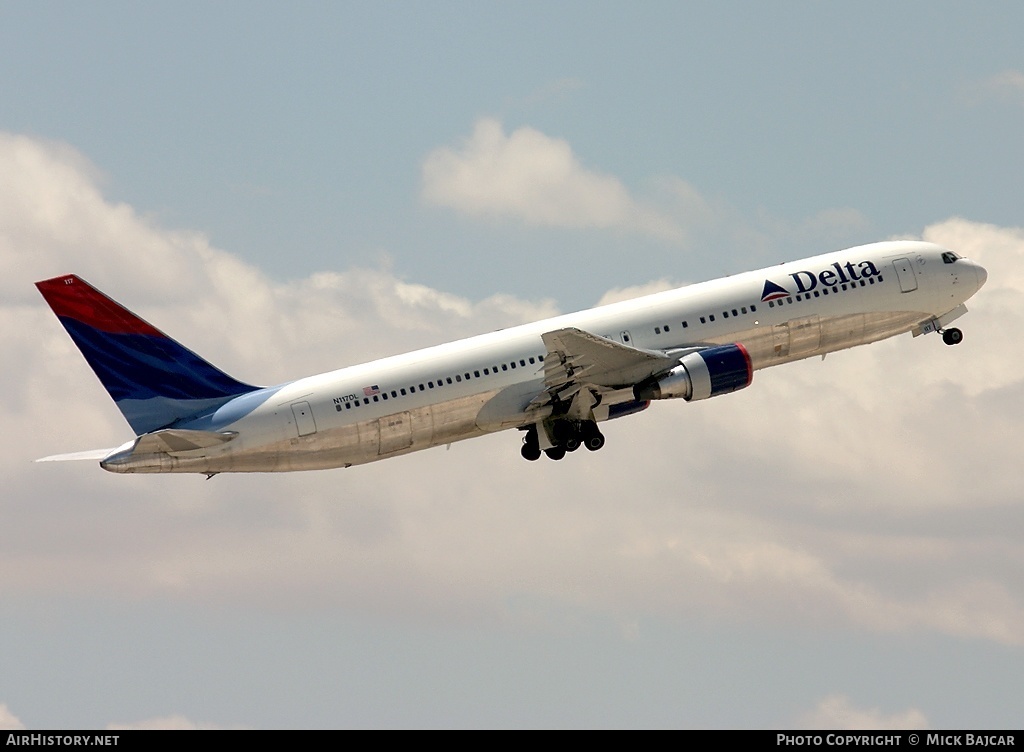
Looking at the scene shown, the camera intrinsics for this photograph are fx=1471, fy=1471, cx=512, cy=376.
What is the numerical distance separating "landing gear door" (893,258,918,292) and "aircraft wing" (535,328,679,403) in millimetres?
12099

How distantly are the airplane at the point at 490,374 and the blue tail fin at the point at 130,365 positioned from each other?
6cm

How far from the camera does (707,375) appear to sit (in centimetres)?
6078

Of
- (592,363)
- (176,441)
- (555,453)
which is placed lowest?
(176,441)

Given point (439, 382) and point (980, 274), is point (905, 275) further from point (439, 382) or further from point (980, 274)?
point (439, 382)

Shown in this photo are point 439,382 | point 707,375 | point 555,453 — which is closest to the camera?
point 439,382

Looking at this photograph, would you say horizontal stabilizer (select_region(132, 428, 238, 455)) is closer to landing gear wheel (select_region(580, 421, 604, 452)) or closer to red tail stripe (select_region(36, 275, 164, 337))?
red tail stripe (select_region(36, 275, 164, 337))

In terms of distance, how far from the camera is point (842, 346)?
216 ft

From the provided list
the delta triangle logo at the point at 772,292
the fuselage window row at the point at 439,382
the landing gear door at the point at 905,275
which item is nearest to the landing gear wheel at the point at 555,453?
the fuselage window row at the point at 439,382

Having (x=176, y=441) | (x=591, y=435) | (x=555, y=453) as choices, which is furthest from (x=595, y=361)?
(x=176, y=441)

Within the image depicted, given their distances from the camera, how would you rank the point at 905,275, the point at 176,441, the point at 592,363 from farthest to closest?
the point at 905,275
the point at 592,363
the point at 176,441

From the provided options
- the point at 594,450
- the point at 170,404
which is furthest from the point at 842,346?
the point at 170,404

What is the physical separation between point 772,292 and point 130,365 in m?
27.3

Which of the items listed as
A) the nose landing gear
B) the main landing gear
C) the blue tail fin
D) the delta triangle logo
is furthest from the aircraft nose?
the blue tail fin
